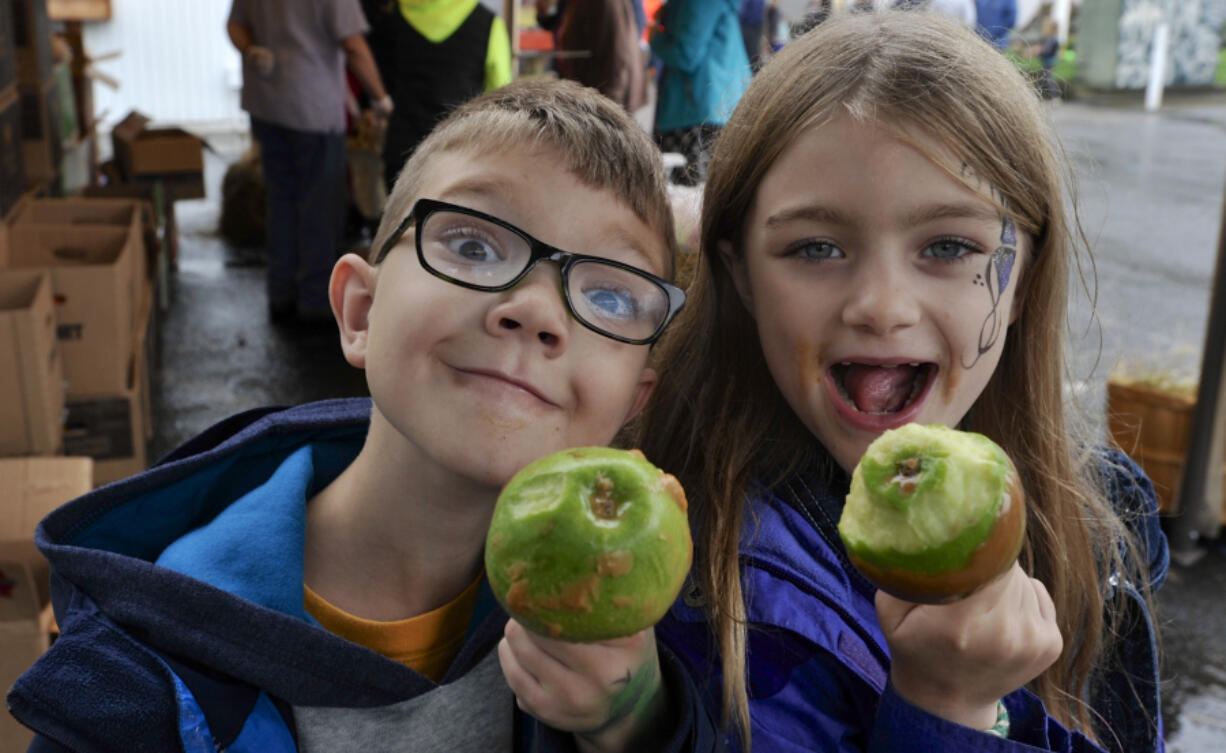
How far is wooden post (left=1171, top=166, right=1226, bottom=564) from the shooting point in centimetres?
399

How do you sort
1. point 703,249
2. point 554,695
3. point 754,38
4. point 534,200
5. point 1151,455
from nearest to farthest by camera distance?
point 554,695, point 534,200, point 703,249, point 1151,455, point 754,38

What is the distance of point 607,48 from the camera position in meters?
6.30

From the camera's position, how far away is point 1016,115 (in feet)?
5.27

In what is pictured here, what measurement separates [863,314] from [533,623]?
0.65 m

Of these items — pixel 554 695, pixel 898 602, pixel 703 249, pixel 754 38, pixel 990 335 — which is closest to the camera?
Result: pixel 554 695

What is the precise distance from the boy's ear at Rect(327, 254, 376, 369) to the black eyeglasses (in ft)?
0.58

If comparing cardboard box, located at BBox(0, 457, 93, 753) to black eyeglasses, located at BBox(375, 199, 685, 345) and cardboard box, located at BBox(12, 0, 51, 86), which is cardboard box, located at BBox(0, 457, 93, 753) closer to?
black eyeglasses, located at BBox(375, 199, 685, 345)

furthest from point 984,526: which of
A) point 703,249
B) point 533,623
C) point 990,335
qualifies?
point 703,249

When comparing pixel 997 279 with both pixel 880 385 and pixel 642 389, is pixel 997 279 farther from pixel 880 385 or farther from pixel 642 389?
pixel 642 389

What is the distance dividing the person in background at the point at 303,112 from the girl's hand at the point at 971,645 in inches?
208

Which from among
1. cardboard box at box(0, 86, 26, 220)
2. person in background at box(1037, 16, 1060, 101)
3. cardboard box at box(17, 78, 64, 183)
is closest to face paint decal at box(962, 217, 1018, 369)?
cardboard box at box(0, 86, 26, 220)

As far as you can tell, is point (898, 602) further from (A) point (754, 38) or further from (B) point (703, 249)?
(A) point (754, 38)

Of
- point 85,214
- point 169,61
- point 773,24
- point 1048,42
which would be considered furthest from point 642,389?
point 1048,42

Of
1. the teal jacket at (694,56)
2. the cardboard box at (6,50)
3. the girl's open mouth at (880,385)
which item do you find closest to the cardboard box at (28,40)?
the cardboard box at (6,50)
